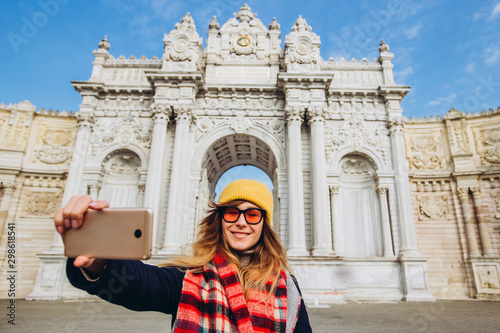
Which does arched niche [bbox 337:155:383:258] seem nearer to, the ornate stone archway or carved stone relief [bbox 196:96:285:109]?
the ornate stone archway

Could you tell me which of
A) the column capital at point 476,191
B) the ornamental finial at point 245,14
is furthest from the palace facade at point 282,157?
the ornamental finial at point 245,14

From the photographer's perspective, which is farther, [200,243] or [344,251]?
[344,251]

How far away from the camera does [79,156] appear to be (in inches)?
596

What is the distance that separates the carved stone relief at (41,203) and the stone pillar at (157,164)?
603cm

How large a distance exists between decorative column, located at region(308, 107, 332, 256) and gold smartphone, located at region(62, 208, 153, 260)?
Result: 12495 mm

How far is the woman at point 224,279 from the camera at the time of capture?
1.46 meters

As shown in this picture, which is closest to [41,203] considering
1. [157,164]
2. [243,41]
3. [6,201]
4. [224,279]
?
[6,201]

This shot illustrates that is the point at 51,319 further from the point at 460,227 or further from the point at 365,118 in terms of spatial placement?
the point at 460,227

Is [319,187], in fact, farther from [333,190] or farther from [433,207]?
[433,207]

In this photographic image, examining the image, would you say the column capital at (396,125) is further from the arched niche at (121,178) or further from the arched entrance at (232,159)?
the arched niche at (121,178)

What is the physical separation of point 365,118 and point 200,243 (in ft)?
51.3

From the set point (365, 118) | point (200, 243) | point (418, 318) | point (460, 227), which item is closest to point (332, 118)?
point (365, 118)

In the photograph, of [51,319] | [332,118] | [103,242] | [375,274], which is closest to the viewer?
[103,242]

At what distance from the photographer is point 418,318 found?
793 centimetres
